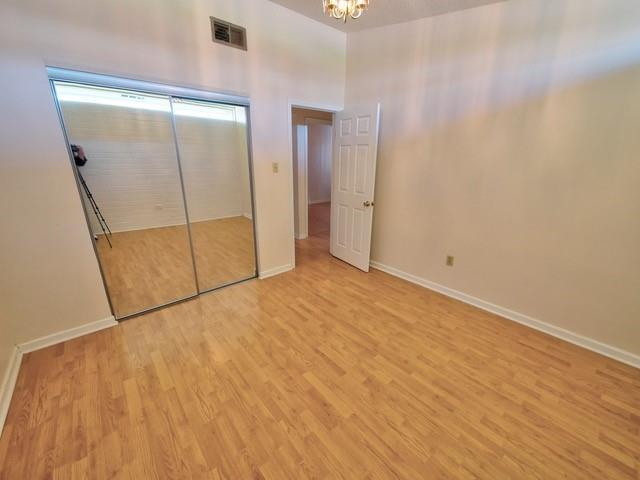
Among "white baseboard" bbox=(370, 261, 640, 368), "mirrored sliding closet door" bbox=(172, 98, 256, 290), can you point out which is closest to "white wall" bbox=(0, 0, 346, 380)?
"mirrored sliding closet door" bbox=(172, 98, 256, 290)

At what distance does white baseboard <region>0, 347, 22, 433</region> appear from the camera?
59.0 inches

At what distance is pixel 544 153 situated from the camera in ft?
6.85

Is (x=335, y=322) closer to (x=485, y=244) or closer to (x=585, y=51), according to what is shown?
(x=485, y=244)

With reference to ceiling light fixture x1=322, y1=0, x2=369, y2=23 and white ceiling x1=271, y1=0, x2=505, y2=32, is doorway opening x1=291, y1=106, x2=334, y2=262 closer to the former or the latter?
white ceiling x1=271, y1=0, x2=505, y2=32

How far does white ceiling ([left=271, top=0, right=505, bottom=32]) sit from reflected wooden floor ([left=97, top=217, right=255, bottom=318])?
232 cm

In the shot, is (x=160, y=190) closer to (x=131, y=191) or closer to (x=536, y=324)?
(x=131, y=191)

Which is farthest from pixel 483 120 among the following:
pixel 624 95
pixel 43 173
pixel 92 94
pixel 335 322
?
pixel 43 173

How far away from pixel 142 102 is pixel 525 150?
3.46 m

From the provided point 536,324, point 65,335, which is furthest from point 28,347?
point 536,324

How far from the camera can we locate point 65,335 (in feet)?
6.91

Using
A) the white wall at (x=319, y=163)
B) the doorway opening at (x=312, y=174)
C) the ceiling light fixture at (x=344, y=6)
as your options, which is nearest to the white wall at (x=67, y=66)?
the doorway opening at (x=312, y=174)

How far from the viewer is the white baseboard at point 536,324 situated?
6.48 feet

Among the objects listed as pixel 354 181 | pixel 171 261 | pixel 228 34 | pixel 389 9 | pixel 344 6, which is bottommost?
pixel 171 261

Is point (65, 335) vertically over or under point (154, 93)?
under
